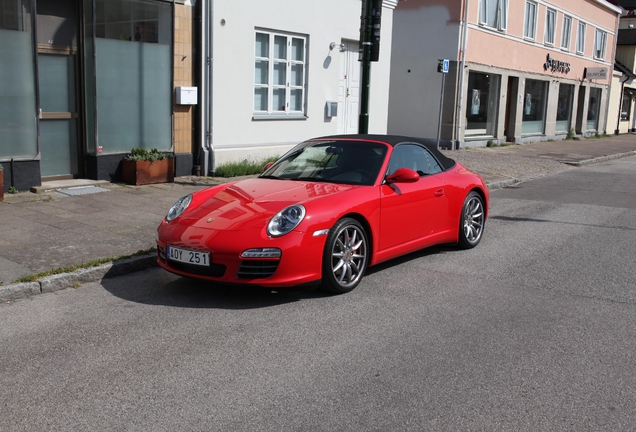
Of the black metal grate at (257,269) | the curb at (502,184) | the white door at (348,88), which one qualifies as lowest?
the curb at (502,184)

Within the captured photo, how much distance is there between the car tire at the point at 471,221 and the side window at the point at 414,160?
2.03 feet

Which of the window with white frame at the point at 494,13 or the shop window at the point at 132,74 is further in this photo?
the window with white frame at the point at 494,13

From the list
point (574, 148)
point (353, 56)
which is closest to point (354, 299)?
point (353, 56)

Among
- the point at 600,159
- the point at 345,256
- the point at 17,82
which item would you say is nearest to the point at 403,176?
the point at 345,256

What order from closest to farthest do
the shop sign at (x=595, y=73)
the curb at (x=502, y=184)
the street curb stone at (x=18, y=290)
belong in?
the street curb stone at (x=18, y=290)
the curb at (x=502, y=184)
the shop sign at (x=595, y=73)

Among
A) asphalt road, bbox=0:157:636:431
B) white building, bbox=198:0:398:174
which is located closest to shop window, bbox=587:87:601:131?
white building, bbox=198:0:398:174

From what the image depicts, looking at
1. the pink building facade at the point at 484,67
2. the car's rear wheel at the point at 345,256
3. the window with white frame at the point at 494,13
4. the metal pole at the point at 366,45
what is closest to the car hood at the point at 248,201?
the car's rear wheel at the point at 345,256

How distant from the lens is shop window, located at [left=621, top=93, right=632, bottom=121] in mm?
42969

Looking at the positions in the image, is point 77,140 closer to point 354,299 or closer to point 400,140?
point 400,140

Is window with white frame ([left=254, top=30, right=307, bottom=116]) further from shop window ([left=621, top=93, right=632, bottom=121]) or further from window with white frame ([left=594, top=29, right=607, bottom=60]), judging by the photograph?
shop window ([left=621, top=93, right=632, bottom=121])

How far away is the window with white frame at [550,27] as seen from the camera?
29234 millimetres

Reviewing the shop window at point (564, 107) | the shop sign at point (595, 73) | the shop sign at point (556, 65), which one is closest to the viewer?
the shop sign at point (556, 65)

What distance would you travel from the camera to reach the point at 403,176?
21.9 ft

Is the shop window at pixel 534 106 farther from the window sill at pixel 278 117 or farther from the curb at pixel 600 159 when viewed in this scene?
the window sill at pixel 278 117
